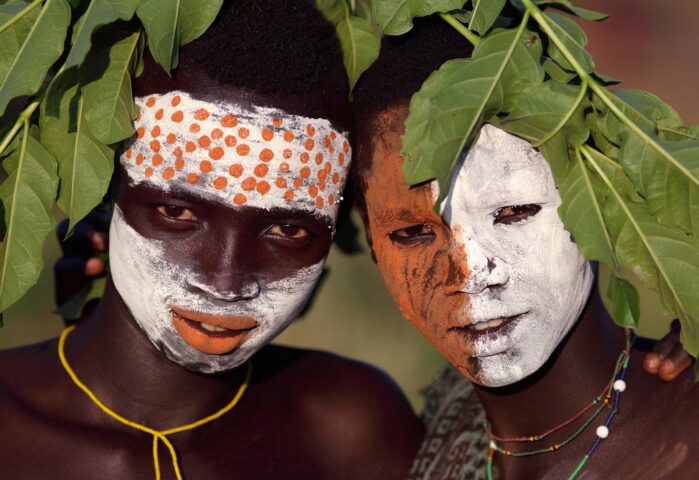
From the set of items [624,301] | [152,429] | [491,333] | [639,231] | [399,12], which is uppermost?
[399,12]

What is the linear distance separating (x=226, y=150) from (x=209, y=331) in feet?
1.74

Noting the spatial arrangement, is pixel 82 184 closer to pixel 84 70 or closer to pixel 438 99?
pixel 84 70

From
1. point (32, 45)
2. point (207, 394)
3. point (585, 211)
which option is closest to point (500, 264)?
point (585, 211)

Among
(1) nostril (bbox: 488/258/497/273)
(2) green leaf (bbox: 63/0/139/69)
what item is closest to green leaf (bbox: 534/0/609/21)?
(1) nostril (bbox: 488/258/497/273)

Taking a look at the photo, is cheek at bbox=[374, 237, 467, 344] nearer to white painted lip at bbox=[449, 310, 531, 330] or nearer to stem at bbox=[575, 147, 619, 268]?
white painted lip at bbox=[449, 310, 531, 330]

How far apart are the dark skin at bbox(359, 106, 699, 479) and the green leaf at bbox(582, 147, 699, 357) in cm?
33

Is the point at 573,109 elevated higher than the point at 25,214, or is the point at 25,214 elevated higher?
the point at 573,109

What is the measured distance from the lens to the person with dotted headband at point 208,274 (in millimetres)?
3357

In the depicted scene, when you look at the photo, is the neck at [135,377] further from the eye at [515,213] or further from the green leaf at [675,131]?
the green leaf at [675,131]

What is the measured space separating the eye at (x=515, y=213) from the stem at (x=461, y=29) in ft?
1.48

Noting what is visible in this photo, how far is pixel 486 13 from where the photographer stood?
308cm

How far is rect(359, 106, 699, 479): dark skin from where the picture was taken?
3.23m

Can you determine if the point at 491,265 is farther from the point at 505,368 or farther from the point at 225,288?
the point at 225,288

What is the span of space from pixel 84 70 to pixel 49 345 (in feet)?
3.78
